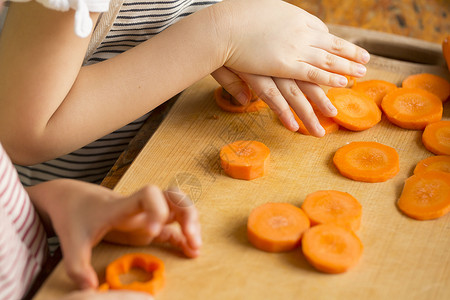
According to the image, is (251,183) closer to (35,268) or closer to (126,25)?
(35,268)

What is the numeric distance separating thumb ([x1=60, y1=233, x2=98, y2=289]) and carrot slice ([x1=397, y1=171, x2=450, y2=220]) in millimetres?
492

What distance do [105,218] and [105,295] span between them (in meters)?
0.10

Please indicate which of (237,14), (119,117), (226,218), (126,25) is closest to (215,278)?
(226,218)

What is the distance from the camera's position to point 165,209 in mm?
726

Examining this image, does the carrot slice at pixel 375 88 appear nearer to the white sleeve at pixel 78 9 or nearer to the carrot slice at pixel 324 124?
the carrot slice at pixel 324 124

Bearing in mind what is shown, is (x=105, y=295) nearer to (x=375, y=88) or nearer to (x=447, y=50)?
(x=375, y=88)

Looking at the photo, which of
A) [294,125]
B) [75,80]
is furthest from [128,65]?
[294,125]

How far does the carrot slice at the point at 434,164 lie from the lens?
101cm

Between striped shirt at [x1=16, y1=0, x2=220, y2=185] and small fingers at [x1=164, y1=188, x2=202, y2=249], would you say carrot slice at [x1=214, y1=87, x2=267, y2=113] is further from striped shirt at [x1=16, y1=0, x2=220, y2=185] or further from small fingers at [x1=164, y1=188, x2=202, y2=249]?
Answer: small fingers at [x1=164, y1=188, x2=202, y2=249]

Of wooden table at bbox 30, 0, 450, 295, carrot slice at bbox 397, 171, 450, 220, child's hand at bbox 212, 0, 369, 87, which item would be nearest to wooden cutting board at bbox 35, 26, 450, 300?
carrot slice at bbox 397, 171, 450, 220

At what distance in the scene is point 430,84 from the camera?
4.09 ft

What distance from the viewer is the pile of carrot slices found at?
0.81m

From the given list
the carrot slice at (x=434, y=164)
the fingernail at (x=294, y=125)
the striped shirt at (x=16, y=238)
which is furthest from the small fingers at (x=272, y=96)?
the striped shirt at (x=16, y=238)

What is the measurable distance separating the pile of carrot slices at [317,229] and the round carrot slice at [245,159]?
3.5 inches
